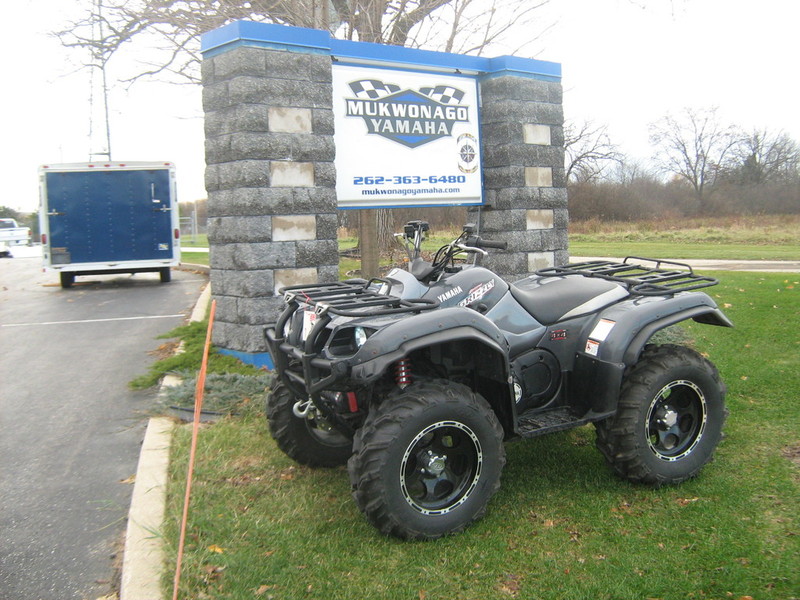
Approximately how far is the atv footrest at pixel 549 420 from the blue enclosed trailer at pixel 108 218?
12.1 meters

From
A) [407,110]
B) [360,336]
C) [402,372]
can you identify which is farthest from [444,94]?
[402,372]

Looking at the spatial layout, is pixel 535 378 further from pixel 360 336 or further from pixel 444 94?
pixel 444 94

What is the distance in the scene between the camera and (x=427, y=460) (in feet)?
13.4

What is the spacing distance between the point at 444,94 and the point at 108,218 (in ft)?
29.5

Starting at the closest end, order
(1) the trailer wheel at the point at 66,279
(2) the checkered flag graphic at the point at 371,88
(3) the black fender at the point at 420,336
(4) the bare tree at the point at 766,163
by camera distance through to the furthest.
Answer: (3) the black fender at the point at 420,336 → (2) the checkered flag graphic at the point at 371,88 → (1) the trailer wheel at the point at 66,279 → (4) the bare tree at the point at 766,163

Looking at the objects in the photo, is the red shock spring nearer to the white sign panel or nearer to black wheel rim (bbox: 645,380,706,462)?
Result: black wheel rim (bbox: 645,380,706,462)

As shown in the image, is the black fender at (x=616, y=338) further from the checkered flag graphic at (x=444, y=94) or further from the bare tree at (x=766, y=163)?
the bare tree at (x=766, y=163)

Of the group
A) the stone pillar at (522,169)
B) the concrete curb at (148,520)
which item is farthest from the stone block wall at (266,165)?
the concrete curb at (148,520)

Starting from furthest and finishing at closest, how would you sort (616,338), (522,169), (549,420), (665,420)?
(522,169) < (665,420) < (549,420) < (616,338)

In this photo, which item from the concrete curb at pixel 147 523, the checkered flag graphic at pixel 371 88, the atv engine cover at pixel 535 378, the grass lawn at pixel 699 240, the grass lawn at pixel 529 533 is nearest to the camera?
the grass lawn at pixel 529 533

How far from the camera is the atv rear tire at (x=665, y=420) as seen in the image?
4.53m

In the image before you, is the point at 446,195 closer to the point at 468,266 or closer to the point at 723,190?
the point at 468,266

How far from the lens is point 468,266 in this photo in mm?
4703

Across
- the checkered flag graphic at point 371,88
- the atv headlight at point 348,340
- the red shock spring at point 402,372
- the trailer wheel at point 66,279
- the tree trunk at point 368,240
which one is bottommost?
the red shock spring at point 402,372
